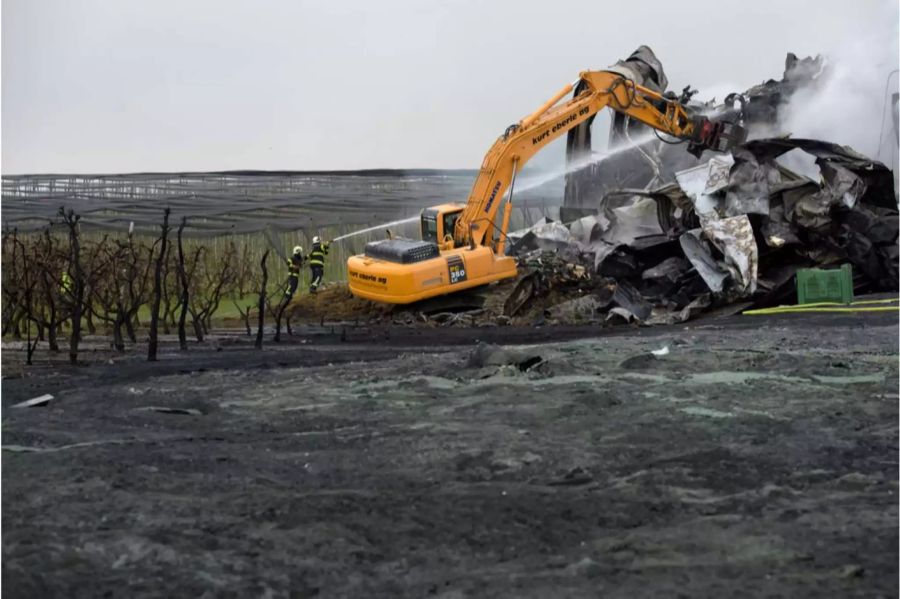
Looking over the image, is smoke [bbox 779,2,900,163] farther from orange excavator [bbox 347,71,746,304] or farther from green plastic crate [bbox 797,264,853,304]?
green plastic crate [bbox 797,264,853,304]

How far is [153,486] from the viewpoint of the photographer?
394 cm

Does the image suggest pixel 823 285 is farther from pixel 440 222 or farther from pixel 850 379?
pixel 440 222

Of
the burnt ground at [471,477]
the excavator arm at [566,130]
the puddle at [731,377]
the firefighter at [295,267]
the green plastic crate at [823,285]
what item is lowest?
the burnt ground at [471,477]

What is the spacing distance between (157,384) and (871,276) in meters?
5.18

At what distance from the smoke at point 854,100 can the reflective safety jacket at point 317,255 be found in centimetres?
464

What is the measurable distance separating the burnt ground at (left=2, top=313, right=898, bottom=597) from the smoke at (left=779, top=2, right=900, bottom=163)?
515 centimetres

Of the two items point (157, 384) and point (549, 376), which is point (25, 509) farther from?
point (549, 376)

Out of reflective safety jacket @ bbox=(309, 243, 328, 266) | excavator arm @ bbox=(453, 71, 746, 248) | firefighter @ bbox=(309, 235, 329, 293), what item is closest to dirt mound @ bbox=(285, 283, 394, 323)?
firefighter @ bbox=(309, 235, 329, 293)

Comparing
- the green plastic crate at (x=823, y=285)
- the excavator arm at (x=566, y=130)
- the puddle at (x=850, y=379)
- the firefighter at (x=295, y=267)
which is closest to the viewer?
the puddle at (x=850, y=379)

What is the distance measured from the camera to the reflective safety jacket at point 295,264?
33.3 ft

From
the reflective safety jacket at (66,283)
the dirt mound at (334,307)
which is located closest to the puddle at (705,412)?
the reflective safety jacket at (66,283)

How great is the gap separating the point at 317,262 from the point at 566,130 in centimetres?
255

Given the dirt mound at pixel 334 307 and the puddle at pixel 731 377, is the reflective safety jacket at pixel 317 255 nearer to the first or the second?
the dirt mound at pixel 334 307

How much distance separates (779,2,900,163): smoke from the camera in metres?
11.0
